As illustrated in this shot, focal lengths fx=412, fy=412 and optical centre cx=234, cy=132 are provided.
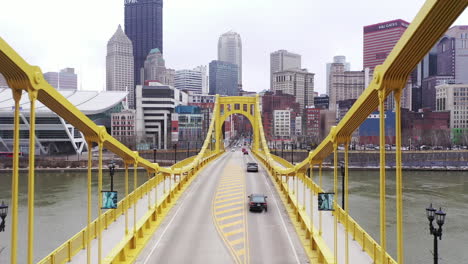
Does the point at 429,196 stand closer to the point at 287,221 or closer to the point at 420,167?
the point at 287,221

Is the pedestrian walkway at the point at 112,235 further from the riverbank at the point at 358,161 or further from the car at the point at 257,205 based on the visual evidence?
the riverbank at the point at 358,161

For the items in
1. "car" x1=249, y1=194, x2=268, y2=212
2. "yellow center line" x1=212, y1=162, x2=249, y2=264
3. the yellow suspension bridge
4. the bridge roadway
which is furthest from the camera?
"car" x1=249, y1=194, x2=268, y2=212

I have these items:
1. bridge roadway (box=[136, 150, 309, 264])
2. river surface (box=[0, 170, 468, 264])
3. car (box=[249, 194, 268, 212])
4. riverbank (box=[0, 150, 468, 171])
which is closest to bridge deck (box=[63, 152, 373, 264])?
bridge roadway (box=[136, 150, 309, 264])

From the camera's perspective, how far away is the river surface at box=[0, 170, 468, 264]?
27406 mm

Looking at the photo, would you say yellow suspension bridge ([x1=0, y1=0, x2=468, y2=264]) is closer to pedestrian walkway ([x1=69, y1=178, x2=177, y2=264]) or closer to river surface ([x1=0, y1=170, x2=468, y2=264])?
pedestrian walkway ([x1=69, y1=178, x2=177, y2=264])

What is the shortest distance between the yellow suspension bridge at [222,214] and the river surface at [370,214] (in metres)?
8.16

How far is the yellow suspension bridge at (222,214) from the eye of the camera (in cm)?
772

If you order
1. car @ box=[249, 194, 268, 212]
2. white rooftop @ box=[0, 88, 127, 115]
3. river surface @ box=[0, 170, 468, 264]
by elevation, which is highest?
white rooftop @ box=[0, 88, 127, 115]

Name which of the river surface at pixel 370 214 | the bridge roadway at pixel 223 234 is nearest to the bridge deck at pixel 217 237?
the bridge roadway at pixel 223 234

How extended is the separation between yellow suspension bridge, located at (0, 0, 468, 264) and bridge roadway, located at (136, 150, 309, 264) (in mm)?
49

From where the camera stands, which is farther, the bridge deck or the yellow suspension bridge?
the bridge deck

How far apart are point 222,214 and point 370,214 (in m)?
18.8

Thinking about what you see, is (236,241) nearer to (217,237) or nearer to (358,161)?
(217,237)

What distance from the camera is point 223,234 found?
67.6 feet
